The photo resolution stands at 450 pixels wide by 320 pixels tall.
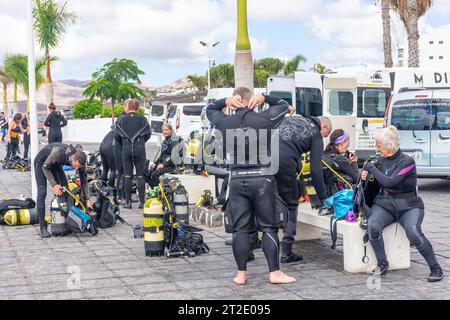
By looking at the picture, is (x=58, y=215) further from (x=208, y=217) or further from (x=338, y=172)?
(x=338, y=172)

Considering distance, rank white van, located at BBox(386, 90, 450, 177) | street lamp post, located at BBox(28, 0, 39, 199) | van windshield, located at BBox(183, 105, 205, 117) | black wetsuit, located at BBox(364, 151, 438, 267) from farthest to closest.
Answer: van windshield, located at BBox(183, 105, 205, 117) → white van, located at BBox(386, 90, 450, 177) → street lamp post, located at BBox(28, 0, 39, 199) → black wetsuit, located at BBox(364, 151, 438, 267)

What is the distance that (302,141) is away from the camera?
766cm

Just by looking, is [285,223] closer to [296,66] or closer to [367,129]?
[367,129]

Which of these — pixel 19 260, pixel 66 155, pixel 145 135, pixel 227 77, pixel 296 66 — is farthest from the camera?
pixel 227 77

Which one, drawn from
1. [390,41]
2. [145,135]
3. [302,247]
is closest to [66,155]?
[145,135]

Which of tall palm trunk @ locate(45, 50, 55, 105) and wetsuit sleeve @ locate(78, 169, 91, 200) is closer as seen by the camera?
wetsuit sleeve @ locate(78, 169, 91, 200)

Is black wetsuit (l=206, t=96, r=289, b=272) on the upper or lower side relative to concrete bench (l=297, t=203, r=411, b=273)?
upper

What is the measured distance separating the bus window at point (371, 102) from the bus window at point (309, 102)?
5.87 ft

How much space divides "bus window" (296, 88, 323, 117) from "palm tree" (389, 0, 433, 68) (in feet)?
16.9

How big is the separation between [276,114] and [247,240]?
1240mm

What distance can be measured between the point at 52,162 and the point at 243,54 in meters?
5.94

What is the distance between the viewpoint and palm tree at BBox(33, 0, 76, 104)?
32.2m

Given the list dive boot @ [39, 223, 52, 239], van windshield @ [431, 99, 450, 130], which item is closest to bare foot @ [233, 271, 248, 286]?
dive boot @ [39, 223, 52, 239]

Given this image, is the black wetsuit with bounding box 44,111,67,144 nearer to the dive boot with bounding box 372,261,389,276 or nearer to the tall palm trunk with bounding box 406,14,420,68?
the tall palm trunk with bounding box 406,14,420,68
